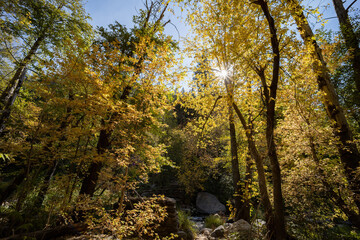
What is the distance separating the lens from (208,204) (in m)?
11.1

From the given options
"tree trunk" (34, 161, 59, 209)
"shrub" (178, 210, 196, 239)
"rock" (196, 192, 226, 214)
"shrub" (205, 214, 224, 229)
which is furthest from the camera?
"rock" (196, 192, 226, 214)

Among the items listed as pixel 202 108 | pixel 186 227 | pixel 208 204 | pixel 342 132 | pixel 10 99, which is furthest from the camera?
pixel 208 204

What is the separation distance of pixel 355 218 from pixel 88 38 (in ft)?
33.4

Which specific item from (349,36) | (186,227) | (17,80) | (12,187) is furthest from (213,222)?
(17,80)

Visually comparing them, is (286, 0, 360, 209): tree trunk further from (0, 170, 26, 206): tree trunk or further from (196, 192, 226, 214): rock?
(196, 192, 226, 214): rock

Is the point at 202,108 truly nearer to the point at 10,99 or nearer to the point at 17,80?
the point at 10,99

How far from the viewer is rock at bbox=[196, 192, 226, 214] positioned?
35.1 feet

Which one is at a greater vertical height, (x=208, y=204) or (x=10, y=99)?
(x=10, y=99)

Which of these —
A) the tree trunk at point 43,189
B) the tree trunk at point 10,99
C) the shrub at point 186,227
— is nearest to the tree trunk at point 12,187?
the tree trunk at point 43,189

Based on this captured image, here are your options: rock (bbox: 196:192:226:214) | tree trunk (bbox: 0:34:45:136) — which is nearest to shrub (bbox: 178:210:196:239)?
rock (bbox: 196:192:226:214)

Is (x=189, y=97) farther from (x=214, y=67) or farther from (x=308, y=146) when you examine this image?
(x=308, y=146)

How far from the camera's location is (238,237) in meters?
3.43

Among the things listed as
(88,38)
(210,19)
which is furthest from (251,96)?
(88,38)

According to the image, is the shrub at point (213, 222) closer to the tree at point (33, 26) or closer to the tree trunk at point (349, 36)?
the tree trunk at point (349, 36)
